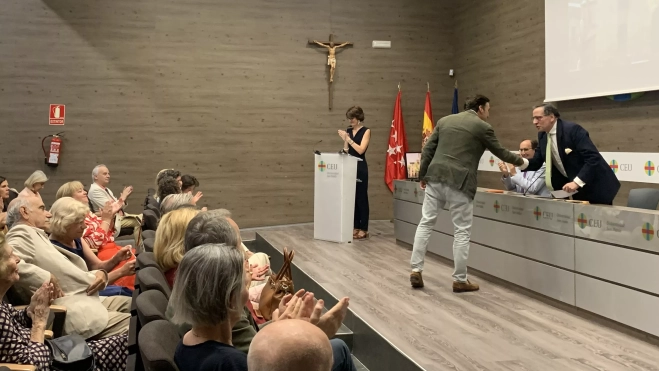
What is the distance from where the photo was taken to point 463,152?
500 centimetres

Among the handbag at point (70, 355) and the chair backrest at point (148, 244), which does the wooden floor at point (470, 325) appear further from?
the handbag at point (70, 355)

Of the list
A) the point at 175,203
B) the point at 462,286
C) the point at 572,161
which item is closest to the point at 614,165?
the point at 572,161

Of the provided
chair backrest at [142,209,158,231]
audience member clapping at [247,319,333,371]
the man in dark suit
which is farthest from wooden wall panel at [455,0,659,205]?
audience member clapping at [247,319,333,371]

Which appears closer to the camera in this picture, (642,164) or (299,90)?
(642,164)

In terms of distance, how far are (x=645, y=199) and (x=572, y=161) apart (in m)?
0.94

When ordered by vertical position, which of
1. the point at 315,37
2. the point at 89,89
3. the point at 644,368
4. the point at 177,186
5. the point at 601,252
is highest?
the point at 315,37

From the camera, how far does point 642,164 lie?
20.5ft

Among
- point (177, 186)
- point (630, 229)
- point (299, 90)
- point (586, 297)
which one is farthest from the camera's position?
point (299, 90)

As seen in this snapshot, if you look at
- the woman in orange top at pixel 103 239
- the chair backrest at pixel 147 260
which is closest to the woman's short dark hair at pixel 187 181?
the woman in orange top at pixel 103 239

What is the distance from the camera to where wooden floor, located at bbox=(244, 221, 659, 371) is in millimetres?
3404

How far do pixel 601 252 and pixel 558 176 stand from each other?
923 mm

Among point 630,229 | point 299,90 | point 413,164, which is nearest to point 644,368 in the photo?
point 630,229

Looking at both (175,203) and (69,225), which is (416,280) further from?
(69,225)

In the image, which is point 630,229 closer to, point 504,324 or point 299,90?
point 504,324
